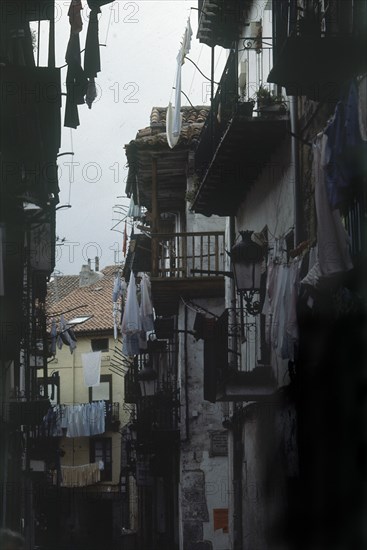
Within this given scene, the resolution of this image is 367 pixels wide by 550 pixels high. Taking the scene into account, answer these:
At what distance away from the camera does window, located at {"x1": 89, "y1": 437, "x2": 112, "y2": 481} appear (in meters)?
56.9

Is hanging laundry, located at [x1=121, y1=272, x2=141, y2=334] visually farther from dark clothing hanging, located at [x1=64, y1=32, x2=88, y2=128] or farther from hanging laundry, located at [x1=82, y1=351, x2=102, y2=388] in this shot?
hanging laundry, located at [x1=82, y1=351, x2=102, y2=388]

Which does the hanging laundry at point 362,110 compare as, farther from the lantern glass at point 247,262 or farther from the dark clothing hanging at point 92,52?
the dark clothing hanging at point 92,52

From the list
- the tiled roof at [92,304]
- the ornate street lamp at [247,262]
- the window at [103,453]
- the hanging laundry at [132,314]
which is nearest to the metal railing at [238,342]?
the ornate street lamp at [247,262]

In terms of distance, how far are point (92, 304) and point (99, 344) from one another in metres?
2.64

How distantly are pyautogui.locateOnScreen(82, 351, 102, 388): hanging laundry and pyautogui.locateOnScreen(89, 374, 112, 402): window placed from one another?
649cm

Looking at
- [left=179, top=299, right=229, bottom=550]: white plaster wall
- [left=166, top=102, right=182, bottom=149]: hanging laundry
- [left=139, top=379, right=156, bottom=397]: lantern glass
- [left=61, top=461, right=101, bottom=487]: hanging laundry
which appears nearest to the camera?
[left=166, top=102, right=182, bottom=149]: hanging laundry

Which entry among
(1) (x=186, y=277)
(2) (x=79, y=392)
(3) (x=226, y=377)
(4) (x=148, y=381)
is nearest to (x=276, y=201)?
(3) (x=226, y=377)

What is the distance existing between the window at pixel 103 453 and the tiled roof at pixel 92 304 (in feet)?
17.1

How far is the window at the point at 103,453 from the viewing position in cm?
5694

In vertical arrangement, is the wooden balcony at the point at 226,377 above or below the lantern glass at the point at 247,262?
below

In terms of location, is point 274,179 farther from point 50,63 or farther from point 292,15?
point 292,15

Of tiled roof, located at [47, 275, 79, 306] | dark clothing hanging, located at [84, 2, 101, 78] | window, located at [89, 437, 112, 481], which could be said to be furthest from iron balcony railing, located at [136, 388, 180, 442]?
tiled roof, located at [47, 275, 79, 306]

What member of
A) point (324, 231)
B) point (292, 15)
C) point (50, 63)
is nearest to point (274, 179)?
point (50, 63)

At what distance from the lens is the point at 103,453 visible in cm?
5712
